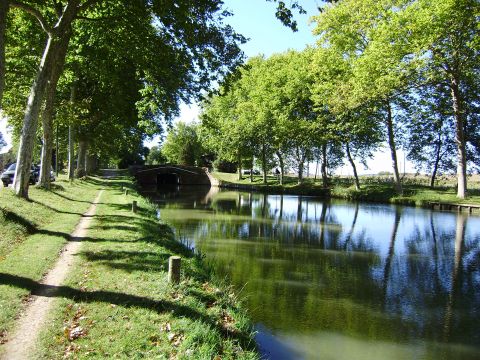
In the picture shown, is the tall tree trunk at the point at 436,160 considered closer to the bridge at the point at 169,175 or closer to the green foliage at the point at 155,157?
the bridge at the point at 169,175

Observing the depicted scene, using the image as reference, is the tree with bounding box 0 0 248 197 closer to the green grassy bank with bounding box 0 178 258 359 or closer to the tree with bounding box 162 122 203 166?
the green grassy bank with bounding box 0 178 258 359

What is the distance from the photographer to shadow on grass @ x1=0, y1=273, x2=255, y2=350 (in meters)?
7.11

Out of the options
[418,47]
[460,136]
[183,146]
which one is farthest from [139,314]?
[183,146]

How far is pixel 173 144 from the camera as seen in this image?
92.8m

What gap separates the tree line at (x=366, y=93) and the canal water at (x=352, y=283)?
6.59 m

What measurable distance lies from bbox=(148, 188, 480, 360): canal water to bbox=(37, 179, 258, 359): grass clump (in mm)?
1211

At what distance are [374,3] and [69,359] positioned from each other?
126 feet

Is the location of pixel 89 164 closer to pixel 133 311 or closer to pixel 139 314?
pixel 133 311

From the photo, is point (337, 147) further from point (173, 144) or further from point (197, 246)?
point (173, 144)

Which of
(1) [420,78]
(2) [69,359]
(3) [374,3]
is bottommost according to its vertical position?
(2) [69,359]

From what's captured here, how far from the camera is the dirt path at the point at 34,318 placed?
5.32 meters

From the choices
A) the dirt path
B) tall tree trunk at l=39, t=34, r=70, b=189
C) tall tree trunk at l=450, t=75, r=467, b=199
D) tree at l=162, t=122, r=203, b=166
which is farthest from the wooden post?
tree at l=162, t=122, r=203, b=166

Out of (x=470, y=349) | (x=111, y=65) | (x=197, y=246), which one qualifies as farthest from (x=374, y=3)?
(x=470, y=349)

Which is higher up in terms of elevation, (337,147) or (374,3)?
(374,3)
